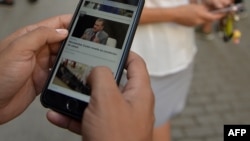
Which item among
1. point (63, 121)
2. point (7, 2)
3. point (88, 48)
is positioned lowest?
point (63, 121)

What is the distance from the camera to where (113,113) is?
533 mm

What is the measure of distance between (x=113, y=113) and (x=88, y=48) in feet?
0.69

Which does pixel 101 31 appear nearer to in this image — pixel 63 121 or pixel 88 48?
pixel 88 48

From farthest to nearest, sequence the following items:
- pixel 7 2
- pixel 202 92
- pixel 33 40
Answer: pixel 202 92, pixel 7 2, pixel 33 40

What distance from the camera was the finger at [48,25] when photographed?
72 centimetres

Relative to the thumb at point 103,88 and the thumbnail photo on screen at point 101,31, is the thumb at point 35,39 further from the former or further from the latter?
the thumb at point 103,88

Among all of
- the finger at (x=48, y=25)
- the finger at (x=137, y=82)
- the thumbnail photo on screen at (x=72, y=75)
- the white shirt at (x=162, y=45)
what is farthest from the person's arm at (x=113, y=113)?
the white shirt at (x=162, y=45)

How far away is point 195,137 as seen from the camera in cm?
179

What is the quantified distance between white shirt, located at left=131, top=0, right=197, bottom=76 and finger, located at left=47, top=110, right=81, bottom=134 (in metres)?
0.42

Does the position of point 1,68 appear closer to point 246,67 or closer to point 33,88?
point 33,88

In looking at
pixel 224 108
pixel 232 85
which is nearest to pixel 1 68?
pixel 224 108

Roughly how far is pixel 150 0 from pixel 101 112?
0.62 m

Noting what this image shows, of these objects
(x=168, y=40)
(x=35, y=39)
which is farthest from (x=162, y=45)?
(x=35, y=39)

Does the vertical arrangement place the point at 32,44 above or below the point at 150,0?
below
